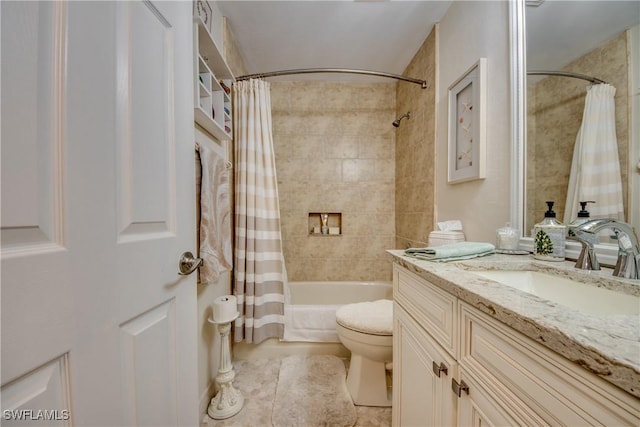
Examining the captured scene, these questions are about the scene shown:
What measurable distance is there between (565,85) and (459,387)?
1.09m

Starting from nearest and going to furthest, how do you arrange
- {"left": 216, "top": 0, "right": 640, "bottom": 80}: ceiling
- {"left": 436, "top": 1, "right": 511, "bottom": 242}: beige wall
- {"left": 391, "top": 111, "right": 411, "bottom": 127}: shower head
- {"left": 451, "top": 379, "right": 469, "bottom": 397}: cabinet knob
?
{"left": 451, "top": 379, "right": 469, "bottom": 397}: cabinet knob → {"left": 216, "top": 0, "right": 640, "bottom": 80}: ceiling → {"left": 436, "top": 1, "right": 511, "bottom": 242}: beige wall → {"left": 391, "top": 111, "right": 411, "bottom": 127}: shower head

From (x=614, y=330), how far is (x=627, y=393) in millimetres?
93

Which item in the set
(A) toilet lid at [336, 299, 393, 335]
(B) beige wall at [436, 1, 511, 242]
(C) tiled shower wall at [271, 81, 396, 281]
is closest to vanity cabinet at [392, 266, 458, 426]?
(A) toilet lid at [336, 299, 393, 335]

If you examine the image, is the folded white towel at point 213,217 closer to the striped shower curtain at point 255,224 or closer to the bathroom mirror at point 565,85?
the striped shower curtain at point 255,224

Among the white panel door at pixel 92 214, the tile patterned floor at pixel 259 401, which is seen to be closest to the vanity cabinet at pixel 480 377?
the tile patterned floor at pixel 259 401

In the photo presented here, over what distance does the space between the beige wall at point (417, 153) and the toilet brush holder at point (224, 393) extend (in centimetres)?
149

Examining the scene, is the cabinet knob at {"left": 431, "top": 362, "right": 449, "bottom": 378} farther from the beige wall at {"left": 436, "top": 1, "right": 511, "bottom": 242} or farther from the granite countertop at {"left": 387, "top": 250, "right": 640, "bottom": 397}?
the beige wall at {"left": 436, "top": 1, "right": 511, "bottom": 242}

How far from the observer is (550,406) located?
36 centimetres

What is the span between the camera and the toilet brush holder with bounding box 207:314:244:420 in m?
1.22

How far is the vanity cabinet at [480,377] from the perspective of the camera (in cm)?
32

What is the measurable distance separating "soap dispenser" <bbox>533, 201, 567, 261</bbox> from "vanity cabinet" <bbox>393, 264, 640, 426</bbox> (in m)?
0.48

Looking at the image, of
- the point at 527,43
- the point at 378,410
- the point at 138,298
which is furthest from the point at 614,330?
the point at 378,410

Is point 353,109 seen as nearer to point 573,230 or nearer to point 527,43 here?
point 527,43

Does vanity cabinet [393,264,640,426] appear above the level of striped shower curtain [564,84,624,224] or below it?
below
